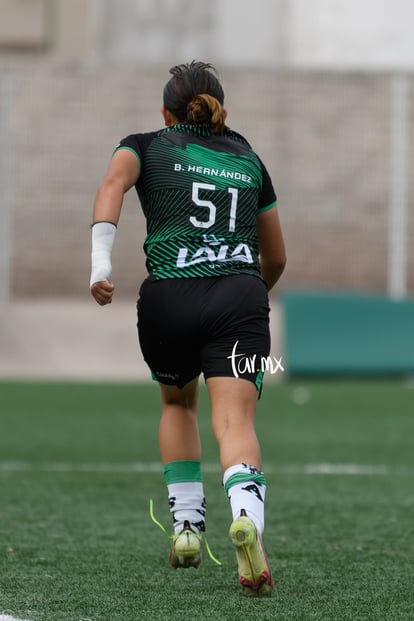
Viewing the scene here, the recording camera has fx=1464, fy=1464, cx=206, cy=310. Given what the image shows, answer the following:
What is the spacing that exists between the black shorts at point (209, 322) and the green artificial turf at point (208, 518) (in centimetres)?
75

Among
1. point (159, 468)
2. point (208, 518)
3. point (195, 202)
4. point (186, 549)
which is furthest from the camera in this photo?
point (159, 468)

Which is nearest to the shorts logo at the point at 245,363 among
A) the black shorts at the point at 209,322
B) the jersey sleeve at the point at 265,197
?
the black shorts at the point at 209,322

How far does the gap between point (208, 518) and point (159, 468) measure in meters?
2.15

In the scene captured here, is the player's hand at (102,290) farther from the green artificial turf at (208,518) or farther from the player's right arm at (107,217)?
the green artificial turf at (208,518)

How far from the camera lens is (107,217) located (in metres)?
4.71

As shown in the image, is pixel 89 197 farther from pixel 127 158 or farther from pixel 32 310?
pixel 127 158

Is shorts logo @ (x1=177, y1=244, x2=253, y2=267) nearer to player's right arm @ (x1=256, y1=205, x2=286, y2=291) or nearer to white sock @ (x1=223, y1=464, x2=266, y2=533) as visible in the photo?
player's right arm @ (x1=256, y1=205, x2=286, y2=291)

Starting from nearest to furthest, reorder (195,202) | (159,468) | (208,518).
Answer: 1. (195,202)
2. (208,518)
3. (159,468)

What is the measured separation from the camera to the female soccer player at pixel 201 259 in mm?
4711

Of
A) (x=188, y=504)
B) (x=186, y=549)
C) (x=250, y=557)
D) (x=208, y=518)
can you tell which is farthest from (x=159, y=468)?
(x=250, y=557)

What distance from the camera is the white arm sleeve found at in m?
4.63

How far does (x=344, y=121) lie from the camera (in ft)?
66.9

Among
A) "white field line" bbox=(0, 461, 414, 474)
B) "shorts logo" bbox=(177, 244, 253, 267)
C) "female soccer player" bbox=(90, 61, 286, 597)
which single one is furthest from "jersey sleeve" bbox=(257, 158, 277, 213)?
"white field line" bbox=(0, 461, 414, 474)

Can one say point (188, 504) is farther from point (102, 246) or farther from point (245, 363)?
point (102, 246)
